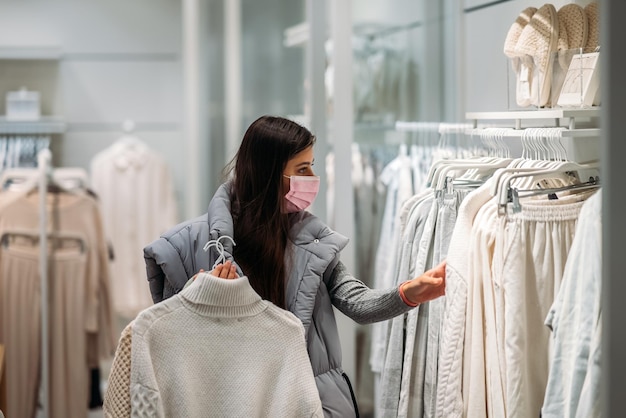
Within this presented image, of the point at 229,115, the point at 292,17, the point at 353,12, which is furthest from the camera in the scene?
the point at 229,115

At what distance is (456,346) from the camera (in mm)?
2057

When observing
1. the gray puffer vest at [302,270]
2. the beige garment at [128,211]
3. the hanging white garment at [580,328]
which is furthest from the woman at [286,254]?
the beige garment at [128,211]

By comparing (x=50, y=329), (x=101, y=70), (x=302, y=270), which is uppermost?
(x=101, y=70)

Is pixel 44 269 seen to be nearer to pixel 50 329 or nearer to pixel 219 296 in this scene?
pixel 50 329

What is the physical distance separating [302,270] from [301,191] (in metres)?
0.19

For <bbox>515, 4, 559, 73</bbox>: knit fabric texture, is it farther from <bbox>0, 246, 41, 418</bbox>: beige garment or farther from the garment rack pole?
<bbox>0, 246, 41, 418</bbox>: beige garment

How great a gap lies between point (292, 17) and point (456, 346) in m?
2.13

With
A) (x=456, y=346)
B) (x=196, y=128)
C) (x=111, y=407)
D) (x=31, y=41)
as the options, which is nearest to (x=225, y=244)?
(x=111, y=407)

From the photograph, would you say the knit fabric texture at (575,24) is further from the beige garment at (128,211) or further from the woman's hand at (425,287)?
the beige garment at (128,211)

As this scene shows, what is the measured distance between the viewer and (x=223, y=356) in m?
1.90

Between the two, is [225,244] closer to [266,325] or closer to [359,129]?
[266,325]

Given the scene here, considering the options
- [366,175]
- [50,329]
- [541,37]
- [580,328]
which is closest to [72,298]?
[50,329]

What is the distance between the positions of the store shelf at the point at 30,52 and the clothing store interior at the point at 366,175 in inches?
0.6

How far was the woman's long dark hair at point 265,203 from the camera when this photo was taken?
2.05 metres
